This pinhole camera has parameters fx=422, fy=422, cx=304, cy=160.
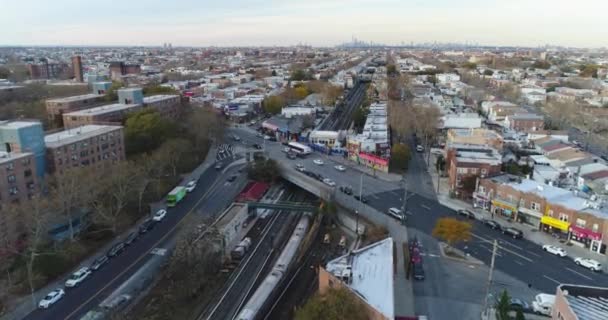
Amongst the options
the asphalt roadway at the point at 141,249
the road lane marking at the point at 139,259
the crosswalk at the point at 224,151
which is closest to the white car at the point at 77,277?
the asphalt roadway at the point at 141,249

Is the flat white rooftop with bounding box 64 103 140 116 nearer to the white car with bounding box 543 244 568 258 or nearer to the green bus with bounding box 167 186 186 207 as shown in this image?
the green bus with bounding box 167 186 186 207

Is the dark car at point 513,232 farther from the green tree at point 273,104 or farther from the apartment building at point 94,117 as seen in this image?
the green tree at point 273,104

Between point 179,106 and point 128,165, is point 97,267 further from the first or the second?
point 179,106

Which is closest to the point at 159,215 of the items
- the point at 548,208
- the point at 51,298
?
the point at 51,298

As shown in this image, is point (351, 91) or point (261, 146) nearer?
point (261, 146)

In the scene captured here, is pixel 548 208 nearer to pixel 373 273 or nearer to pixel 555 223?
pixel 555 223

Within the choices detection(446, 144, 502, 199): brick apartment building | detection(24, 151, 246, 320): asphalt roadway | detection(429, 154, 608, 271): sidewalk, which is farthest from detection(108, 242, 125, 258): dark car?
detection(446, 144, 502, 199): brick apartment building

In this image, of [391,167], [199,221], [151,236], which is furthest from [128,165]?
[391,167]
